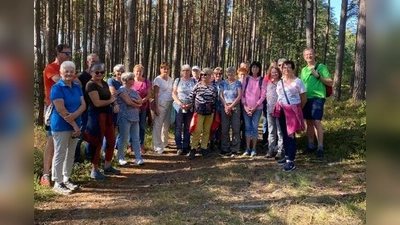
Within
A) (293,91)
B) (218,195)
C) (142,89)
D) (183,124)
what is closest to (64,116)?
(218,195)

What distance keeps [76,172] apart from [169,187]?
5.71 ft

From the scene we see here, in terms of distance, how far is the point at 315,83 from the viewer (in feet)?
20.7

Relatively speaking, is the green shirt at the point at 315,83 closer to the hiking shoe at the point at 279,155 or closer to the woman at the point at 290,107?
the woman at the point at 290,107

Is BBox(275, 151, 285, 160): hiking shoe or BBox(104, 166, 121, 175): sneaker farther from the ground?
BBox(275, 151, 285, 160): hiking shoe

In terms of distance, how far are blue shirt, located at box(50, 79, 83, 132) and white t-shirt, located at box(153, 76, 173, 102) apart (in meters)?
2.64

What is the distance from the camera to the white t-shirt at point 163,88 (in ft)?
24.6

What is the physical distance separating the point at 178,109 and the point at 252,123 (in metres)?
1.60

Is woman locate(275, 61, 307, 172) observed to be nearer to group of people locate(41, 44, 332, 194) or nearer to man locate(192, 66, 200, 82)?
group of people locate(41, 44, 332, 194)

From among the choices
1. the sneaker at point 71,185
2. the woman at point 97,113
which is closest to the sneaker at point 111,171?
the woman at point 97,113

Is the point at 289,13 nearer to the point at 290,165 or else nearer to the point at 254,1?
the point at 254,1

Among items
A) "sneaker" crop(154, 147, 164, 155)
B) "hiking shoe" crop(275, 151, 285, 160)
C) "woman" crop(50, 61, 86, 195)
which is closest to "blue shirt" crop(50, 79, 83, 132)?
"woman" crop(50, 61, 86, 195)

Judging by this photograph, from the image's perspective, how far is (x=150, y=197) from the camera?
200 inches

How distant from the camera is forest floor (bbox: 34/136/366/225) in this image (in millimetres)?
4211
